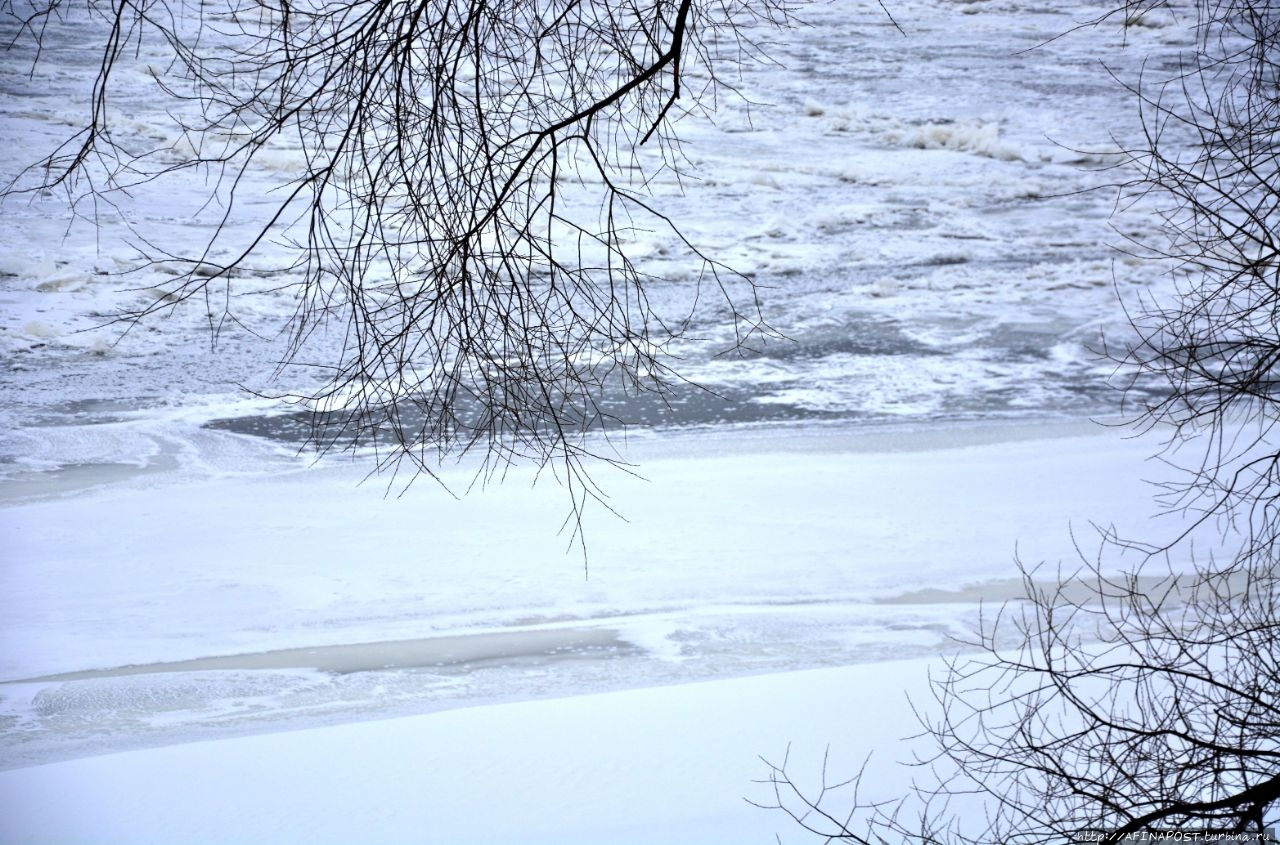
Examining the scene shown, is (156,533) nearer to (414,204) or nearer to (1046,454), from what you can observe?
(414,204)

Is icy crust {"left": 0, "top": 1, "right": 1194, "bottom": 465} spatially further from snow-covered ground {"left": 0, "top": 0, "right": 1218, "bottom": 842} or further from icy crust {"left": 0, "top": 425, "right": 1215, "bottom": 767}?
icy crust {"left": 0, "top": 425, "right": 1215, "bottom": 767}

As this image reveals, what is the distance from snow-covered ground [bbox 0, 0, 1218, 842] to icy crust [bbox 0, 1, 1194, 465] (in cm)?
3

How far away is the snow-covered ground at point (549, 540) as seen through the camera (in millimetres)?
3447

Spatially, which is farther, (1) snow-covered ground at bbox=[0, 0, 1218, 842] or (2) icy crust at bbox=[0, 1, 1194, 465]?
(2) icy crust at bbox=[0, 1, 1194, 465]

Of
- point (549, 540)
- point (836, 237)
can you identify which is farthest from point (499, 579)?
point (836, 237)

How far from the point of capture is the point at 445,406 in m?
1.92

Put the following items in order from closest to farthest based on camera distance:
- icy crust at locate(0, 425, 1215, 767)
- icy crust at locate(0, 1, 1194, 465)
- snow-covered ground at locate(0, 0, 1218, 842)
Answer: snow-covered ground at locate(0, 0, 1218, 842) < icy crust at locate(0, 425, 1215, 767) < icy crust at locate(0, 1, 1194, 465)

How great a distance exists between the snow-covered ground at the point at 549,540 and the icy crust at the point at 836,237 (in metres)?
0.03

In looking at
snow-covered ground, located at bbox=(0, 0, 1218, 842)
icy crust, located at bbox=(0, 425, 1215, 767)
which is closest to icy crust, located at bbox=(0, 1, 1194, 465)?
snow-covered ground, located at bbox=(0, 0, 1218, 842)

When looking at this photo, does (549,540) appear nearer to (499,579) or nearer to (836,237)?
(499,579)

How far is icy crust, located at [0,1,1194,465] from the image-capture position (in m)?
6.24

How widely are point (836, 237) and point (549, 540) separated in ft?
12.4

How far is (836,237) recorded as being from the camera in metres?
7.86

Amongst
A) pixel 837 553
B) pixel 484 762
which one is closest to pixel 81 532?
pixel 484 762
